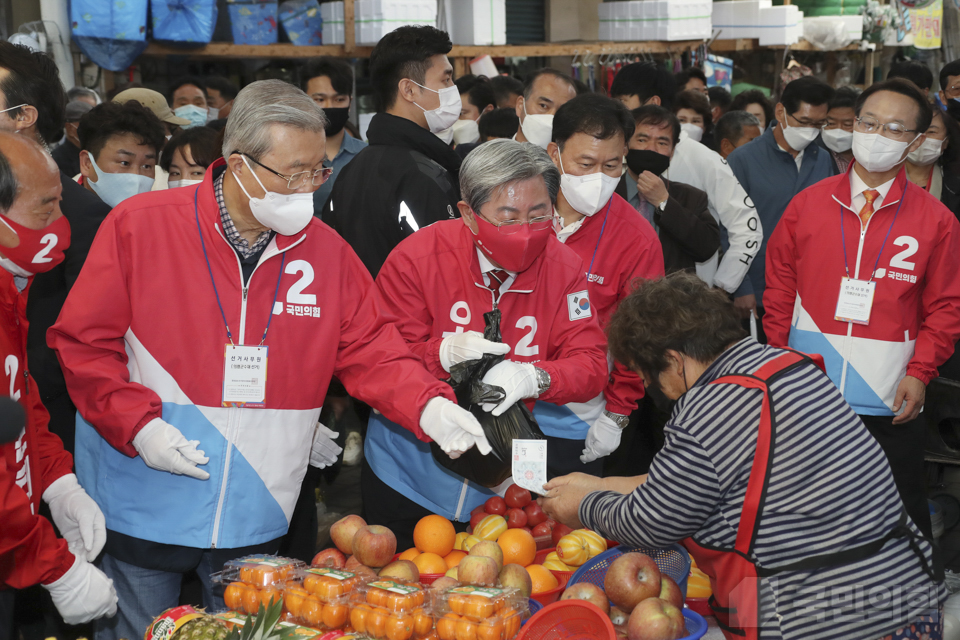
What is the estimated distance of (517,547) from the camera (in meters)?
2.47

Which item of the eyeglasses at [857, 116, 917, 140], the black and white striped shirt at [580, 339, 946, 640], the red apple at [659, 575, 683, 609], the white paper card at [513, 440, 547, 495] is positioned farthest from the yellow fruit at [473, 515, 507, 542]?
the eyeglasses at [857, 116, 917, 140]

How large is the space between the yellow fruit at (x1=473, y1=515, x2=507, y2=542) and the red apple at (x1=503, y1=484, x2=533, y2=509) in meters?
0.11

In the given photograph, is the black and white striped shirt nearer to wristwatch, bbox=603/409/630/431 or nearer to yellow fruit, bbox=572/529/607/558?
yellow fruit, bbox=572/529/607/558

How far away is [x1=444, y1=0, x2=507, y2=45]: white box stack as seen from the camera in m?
8.31

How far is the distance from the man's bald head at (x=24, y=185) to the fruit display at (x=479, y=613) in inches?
51.8

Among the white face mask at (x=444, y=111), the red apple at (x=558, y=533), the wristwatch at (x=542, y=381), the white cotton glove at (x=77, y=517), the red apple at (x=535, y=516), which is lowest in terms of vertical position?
the red apple at (x=558, y=533)

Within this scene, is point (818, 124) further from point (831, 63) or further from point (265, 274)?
point (831, 63)

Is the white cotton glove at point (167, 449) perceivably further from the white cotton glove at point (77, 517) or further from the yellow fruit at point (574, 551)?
the yellow fruit at point (574, 551)

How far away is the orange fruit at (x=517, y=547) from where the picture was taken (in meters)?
2.46

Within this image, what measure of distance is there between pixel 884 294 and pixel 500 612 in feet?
8.01

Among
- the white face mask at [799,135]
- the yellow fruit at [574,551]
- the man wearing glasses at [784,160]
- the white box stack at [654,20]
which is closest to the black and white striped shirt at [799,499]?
the yellow fruit at [574,551]

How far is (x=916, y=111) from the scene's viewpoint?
364cm

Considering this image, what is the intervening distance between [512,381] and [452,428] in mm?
258

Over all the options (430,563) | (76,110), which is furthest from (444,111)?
(76,110)
